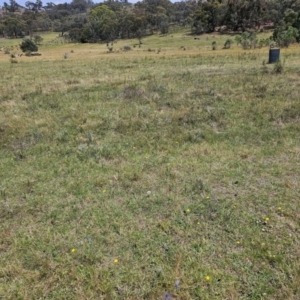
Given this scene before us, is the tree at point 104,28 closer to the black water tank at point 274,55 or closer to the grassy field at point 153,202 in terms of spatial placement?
the black water tank at point 274,55

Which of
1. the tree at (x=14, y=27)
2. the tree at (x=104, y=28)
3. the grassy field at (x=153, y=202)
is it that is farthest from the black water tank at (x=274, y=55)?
the tree at (x=14, y=27)

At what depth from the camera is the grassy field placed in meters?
2.96

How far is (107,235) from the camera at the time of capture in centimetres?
357

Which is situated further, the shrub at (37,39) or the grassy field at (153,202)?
the shrub at (37,39)

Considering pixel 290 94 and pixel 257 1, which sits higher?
pixel 257 1

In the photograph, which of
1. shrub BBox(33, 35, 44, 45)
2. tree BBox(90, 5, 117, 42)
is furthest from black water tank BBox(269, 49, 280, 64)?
shrub BBox(33, 35, 44, 45)

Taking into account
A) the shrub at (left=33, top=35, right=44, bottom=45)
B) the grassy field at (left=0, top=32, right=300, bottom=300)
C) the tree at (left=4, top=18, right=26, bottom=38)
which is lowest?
the grassy field at (left=0, top=32, right=300, bottom=300)

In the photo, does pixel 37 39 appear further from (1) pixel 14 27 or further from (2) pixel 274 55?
(2) pixel 274 55

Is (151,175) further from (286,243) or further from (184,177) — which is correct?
(286,243)

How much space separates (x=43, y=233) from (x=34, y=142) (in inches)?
134

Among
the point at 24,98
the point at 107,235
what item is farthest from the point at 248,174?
the point at 24,98

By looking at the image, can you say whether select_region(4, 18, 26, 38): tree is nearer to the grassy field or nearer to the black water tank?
the black water tank

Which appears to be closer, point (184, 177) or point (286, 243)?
point (286, 243)

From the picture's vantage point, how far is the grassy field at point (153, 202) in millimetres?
2955
